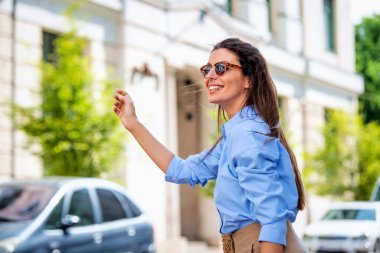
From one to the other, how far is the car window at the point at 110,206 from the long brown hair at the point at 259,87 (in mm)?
6873

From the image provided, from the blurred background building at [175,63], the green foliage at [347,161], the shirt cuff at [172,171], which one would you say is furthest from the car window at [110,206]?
the green foliage at [347,161]

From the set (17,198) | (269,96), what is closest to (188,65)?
(17,198)

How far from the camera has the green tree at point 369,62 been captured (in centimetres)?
4309

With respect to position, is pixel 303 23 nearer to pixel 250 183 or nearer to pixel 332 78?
pixel 332 78

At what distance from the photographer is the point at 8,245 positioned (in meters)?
8.39

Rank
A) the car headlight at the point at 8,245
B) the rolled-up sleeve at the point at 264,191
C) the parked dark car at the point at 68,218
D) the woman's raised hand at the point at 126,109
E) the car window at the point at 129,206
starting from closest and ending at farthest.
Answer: the rolled-up sleeve at the point at 264,191 → the woman's raised hand at the point at 126,109 → the car headlight at the point at 8,245 → the parked dark car at the point at 68,218 → the car window at the point at 129,206

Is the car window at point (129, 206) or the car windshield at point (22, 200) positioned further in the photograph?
the car window at point (129, 206)

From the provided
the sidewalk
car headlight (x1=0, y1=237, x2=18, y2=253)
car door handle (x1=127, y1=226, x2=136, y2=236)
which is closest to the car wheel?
the sidewalk

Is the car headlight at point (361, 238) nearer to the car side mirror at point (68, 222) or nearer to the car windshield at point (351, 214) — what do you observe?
the car windshield at point (351, 214)

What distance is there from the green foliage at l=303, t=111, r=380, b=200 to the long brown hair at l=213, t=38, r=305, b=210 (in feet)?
72.8

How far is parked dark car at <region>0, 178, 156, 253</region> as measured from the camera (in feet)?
28.8

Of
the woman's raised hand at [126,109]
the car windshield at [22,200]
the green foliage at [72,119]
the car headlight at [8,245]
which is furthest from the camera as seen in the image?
the green foliage at [72,119]

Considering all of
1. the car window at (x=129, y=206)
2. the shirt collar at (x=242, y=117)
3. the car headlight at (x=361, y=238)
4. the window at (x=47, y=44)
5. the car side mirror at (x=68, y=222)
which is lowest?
the car headlight at (x=361, y=238)

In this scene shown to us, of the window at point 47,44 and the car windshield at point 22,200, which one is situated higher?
the window at point 47,44
